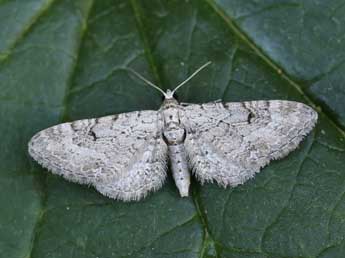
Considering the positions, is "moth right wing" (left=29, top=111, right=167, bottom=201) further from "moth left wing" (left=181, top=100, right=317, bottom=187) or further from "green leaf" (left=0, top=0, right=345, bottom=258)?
"moth left wing" (left=181, top=100, right=317, bottom=187)

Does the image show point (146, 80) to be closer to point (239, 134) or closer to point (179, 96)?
point (179, 96)

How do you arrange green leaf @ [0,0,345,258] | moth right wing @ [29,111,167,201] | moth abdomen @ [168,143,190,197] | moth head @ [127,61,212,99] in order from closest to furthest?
green leaf @ [0,0,345,258] → moth abdomen @ [168,143,190,197] → moth right wing @ [29,111,167,201] → moth head @ [127,61,212,99]

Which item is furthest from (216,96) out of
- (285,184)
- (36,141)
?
(36,141)

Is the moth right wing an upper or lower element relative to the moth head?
lower

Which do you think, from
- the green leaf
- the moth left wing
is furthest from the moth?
the green leaf

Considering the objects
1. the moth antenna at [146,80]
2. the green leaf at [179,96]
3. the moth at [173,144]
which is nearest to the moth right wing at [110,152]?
the moth at [173,144]

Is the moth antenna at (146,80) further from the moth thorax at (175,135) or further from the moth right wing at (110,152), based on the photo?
the moth thorax at (175,135)

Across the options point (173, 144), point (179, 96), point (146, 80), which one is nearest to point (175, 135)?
→ point (173, 144)
